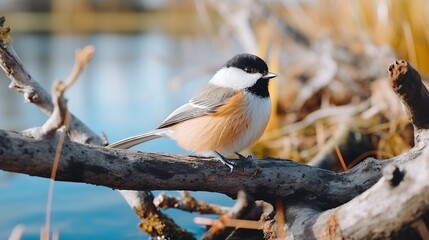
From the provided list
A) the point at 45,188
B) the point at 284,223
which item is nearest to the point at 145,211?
the point at 284,223

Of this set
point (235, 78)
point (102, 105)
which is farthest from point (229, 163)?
point (102, 105)

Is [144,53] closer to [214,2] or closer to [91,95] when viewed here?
[91,95]

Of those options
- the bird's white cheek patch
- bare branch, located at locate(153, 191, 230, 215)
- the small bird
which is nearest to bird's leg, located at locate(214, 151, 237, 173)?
the small bird

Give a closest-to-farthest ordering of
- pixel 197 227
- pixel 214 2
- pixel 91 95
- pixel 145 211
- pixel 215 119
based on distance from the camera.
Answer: pixel 215 119, pixel 145 211, pixel 197 227, pixel 214 2, pixel 91 95

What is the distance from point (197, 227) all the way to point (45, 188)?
59.0 inches

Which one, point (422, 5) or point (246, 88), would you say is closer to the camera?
point (246, 88)

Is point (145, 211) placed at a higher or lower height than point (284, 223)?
higher

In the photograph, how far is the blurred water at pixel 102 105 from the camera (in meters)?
4.26

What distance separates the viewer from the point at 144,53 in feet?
36.7

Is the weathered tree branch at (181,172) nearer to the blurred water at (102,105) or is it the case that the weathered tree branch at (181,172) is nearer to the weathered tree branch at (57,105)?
the weathered tree branch at (57,105)

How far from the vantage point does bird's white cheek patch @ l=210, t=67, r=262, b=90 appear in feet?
10.7

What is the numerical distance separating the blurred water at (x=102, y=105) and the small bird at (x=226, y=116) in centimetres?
87

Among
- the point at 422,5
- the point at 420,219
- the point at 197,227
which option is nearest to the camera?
the point at 420,219

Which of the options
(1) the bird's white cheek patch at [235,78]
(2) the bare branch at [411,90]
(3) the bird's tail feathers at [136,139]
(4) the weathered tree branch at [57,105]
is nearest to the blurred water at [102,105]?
(4) the weathered tree branch at [57,105]
